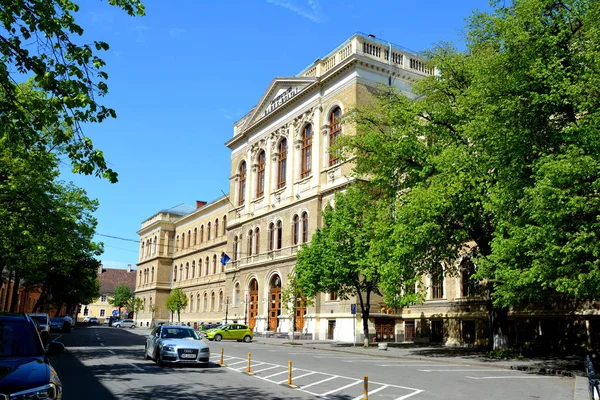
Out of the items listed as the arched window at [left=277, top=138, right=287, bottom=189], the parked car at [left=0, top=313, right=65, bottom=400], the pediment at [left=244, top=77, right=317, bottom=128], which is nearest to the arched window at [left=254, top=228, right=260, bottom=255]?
the arched window at [left=277, top=138, right=287, bottom=189]

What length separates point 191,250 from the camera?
84188 mm

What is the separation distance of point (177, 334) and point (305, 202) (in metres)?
28.2

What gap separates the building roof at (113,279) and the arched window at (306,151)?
98524mm

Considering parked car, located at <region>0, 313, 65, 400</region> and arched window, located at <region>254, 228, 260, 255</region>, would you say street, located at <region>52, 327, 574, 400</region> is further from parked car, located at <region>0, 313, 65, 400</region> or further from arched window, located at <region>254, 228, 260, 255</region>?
arched window, located at <region>254, 228, 260, 255</region>

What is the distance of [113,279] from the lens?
141625 millimetres

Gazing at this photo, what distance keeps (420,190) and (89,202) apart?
17229 mm

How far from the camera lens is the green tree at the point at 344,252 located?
1299 inches

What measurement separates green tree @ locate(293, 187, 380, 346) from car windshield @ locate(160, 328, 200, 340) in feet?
42.3

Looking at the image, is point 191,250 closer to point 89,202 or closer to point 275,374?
point 89,202

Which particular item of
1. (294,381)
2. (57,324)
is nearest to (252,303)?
(57,324)

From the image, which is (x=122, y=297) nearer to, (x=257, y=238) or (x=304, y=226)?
(x=257, y=238)

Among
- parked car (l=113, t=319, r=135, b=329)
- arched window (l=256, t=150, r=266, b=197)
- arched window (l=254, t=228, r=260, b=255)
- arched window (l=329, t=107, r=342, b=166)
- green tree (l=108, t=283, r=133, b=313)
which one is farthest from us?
green tree (l=108, t=283, r=133, b=313)

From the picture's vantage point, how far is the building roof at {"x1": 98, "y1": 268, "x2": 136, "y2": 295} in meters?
138

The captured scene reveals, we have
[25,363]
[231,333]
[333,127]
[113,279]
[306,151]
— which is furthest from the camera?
[113,279]
